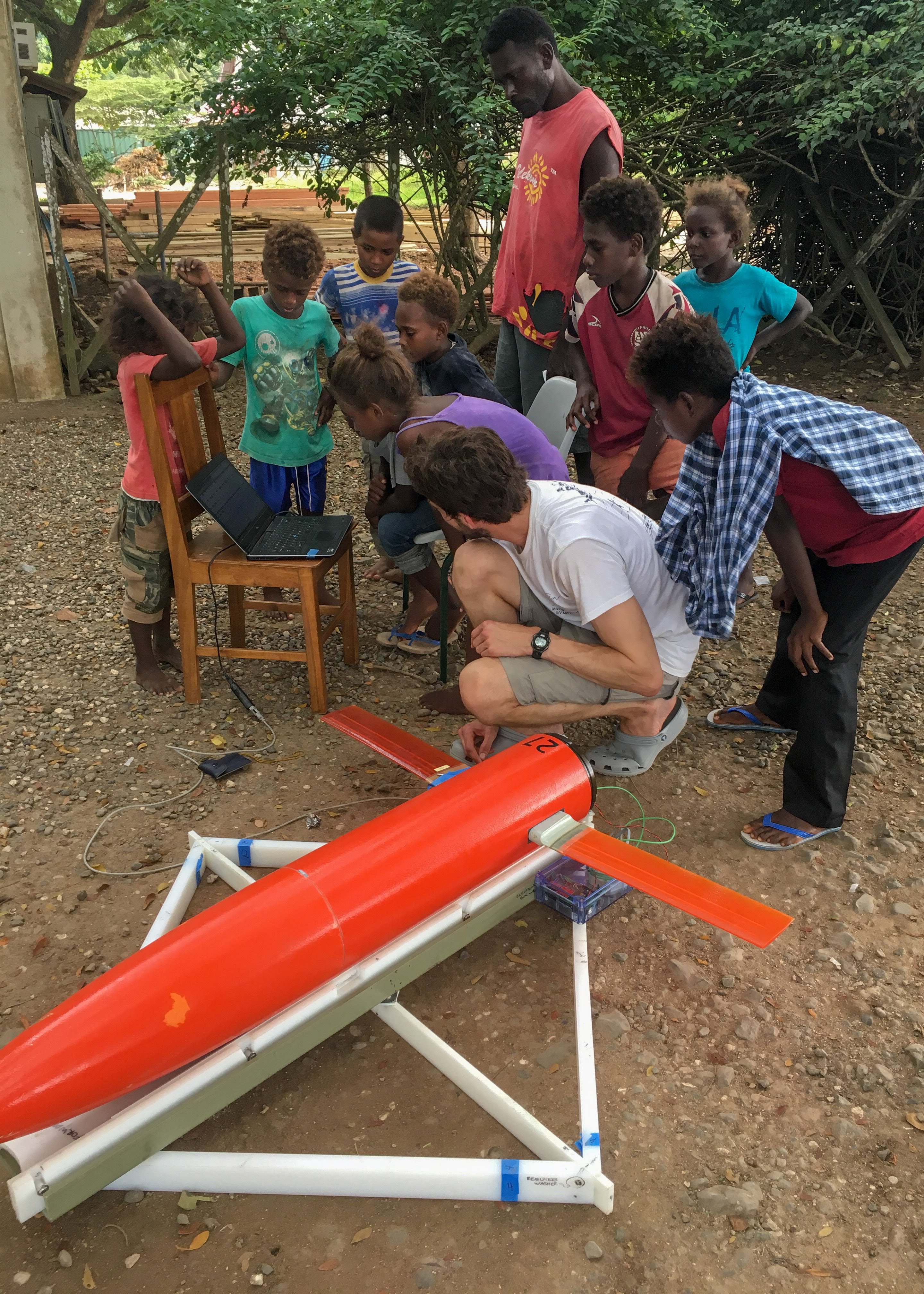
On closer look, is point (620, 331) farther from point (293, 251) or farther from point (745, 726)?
point (745, 726)

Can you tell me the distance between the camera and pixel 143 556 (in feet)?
11.9

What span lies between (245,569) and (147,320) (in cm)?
91

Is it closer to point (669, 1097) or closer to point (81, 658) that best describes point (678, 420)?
point (669, 1097)

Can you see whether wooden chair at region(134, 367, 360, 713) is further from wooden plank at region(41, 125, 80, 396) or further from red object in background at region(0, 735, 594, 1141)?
wooden plank at region(41, 125, 80, 396)

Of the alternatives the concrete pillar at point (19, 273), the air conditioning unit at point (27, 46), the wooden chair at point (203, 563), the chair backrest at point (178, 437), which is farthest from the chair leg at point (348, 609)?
the air conditioning unit at point (27, 46)

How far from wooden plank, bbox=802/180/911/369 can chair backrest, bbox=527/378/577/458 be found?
447 cm

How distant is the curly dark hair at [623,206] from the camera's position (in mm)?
3270

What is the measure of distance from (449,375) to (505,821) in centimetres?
194

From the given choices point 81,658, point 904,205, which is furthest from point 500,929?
point 904,205

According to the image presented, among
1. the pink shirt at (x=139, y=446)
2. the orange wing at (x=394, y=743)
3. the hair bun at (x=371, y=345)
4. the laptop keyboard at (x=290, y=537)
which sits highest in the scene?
the hair bun at (x=371, y=345)

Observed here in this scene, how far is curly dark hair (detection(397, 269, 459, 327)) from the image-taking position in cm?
348

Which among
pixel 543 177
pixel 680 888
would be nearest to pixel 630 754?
pixel 680 888

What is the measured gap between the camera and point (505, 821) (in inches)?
96.7

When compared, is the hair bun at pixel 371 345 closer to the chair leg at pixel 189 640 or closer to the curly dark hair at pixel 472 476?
the curly dark hair at pixel 472 476
